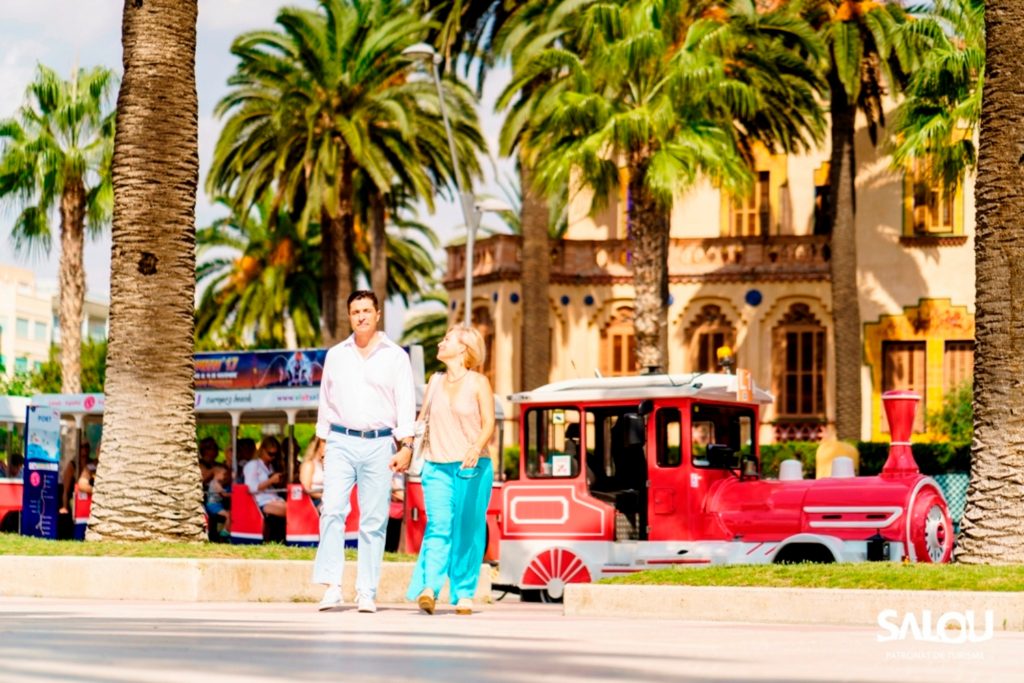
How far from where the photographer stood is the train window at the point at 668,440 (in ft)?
56.4

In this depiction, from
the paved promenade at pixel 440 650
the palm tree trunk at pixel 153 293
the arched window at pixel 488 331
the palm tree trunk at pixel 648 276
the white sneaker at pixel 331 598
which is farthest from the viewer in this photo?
the arched window at pixel 488 331

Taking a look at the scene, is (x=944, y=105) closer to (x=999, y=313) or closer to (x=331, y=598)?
(x=999, y=313)

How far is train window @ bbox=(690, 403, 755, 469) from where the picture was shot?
17.4m

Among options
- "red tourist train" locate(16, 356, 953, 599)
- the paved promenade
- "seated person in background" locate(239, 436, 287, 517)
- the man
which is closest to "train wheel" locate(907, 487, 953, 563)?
"red tourist train" locate(16, 356, 953, 599)

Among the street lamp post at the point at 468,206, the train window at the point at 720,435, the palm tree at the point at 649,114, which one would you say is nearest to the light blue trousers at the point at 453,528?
the train window at the point at 720,435

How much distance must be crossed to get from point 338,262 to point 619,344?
7.98 meters

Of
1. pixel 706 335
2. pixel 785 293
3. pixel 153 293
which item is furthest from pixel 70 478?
pixel 785 293

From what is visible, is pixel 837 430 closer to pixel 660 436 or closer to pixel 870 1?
pixel 870 1

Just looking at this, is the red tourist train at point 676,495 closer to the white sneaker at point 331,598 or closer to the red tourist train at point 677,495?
the red tourist train at point 677,495

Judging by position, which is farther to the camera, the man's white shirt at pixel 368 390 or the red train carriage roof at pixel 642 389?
the red train carriage roof at pixel 642 389

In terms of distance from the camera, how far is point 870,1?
130 feet

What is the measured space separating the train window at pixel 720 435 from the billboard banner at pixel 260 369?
8374 mm

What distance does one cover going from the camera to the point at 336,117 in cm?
4041

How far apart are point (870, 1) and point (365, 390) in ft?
102
